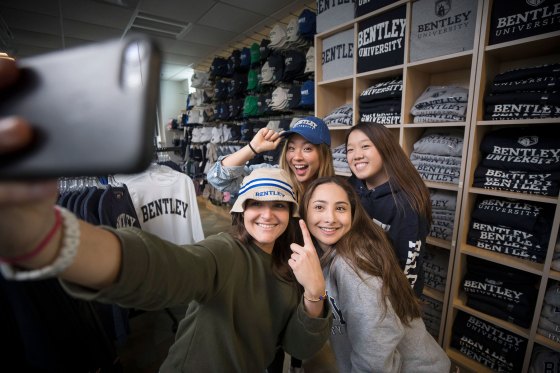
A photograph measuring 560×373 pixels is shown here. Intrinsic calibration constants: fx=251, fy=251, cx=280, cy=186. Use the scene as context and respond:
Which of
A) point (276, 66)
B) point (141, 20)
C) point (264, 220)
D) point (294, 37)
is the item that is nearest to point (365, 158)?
point (264, 220)

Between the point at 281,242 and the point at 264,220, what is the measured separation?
0.52 feet

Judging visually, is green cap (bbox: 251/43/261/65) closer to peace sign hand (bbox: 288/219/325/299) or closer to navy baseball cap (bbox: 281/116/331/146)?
navy baseball cap (bbox: 281/116/331/146)

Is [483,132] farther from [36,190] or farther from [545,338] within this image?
[36,190]

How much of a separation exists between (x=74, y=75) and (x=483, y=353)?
2322 mm

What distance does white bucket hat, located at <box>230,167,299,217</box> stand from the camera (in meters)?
0.83

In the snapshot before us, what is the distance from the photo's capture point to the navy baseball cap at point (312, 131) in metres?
1.30

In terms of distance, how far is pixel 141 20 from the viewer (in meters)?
3.36

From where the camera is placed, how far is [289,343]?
86cm

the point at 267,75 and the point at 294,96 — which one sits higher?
the point at 267,75

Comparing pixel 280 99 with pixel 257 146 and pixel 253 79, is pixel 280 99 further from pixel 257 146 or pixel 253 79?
pixel 257 146

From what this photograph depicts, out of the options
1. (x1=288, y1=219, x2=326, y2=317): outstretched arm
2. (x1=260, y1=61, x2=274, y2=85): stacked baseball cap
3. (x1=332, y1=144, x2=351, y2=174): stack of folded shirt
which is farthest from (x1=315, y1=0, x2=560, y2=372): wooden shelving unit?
(x1=288, y1=219, x2=326, y2=317): outstretched arm

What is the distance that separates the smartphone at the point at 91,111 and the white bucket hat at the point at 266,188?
582 millimetres

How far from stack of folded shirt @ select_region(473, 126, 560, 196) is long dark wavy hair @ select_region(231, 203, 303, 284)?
4.08ft

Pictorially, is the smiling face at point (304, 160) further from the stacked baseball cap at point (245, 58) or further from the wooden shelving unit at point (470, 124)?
the stacked baseball cap at point (245, 58)
